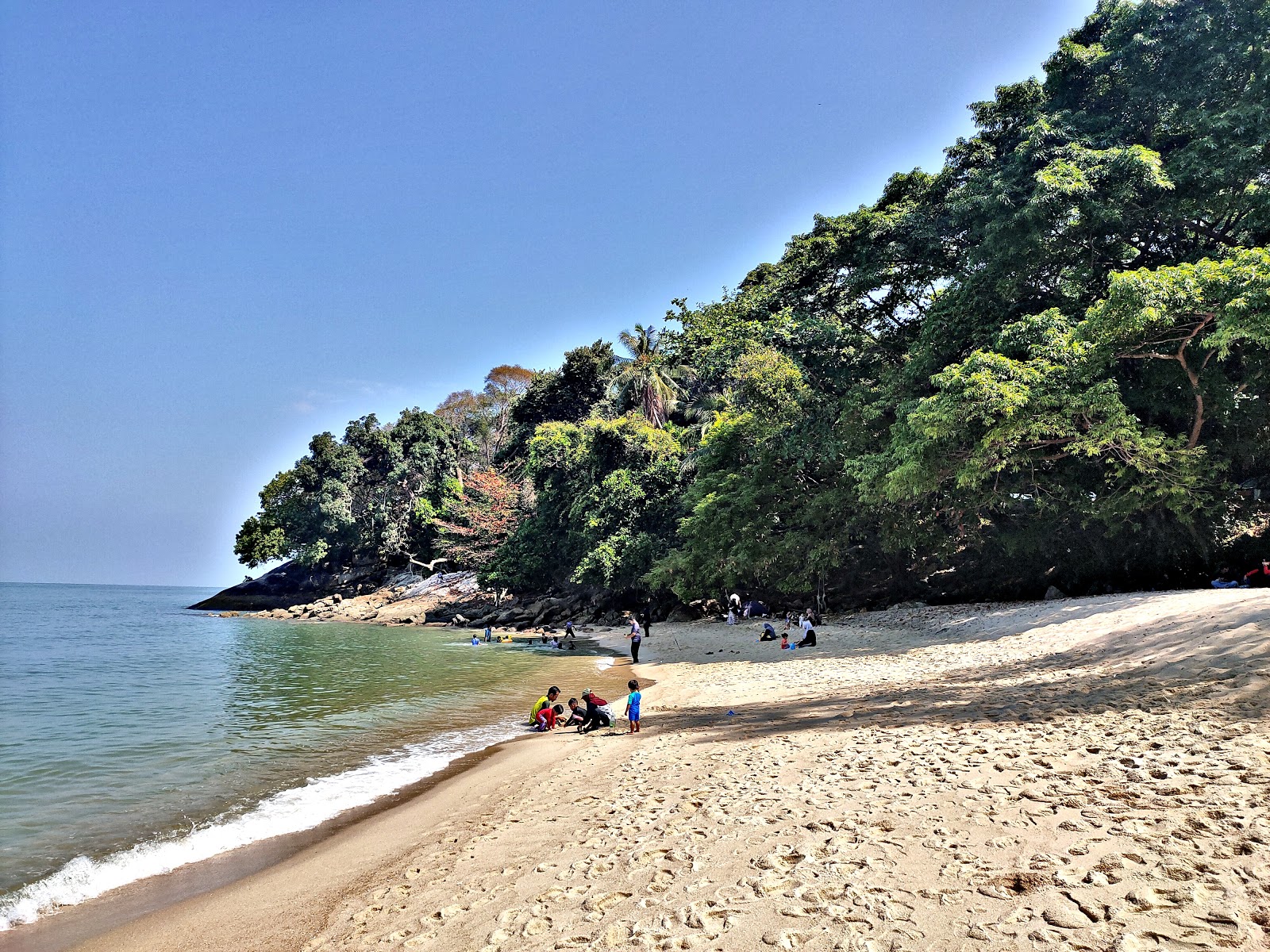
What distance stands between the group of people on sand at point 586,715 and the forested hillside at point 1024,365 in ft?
35.8

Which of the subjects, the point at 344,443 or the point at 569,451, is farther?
the point at 344,443

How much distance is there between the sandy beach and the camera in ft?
12.5

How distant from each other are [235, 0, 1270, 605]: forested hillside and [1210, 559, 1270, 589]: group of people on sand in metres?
1.30

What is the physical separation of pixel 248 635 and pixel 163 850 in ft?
135

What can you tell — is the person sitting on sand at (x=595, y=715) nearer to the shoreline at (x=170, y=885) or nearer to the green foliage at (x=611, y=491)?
the shoreline at (x=170, y=885)

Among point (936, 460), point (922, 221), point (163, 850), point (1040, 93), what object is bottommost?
point (163, 850)

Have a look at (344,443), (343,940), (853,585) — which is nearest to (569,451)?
(853,585)

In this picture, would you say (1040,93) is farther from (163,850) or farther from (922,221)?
(163,850)

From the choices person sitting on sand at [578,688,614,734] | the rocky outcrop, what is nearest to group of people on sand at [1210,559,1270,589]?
person sitting on sand at [578,688,614,734]

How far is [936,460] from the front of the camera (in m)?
18.6

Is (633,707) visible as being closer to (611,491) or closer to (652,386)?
(611,491)

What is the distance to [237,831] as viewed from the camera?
838cm

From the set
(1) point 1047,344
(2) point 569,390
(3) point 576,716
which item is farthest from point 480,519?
(1) point 1047,344

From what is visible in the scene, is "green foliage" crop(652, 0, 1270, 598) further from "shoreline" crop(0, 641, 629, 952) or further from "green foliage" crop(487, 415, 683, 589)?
"shoreline" crop(0, 641, 629, 952)
